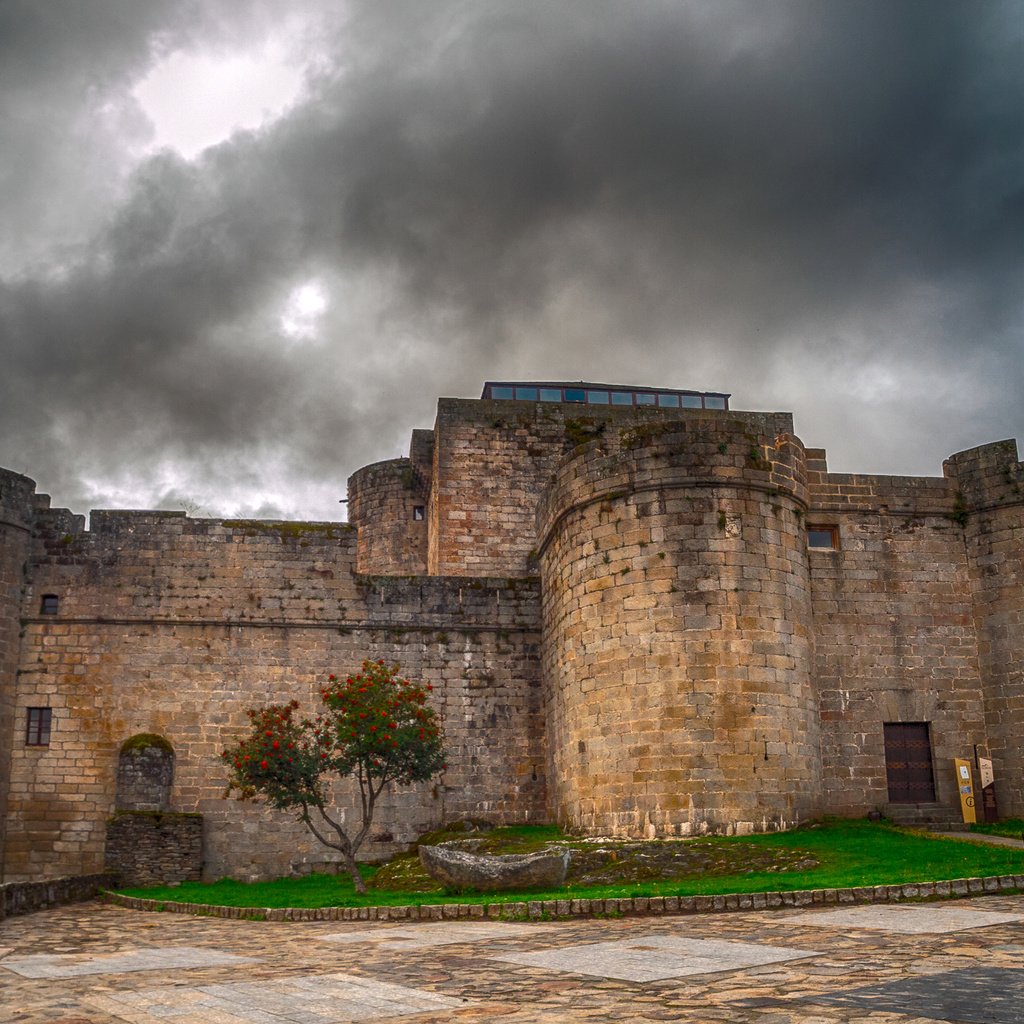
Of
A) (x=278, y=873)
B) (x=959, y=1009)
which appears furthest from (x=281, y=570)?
(x=959, y=1009)

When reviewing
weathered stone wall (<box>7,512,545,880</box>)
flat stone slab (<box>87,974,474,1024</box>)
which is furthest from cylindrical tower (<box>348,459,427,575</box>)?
flat stone slab (<box>87,974,474,1024</box>)

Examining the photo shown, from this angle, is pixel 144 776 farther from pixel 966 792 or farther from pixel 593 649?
pixel 966 792

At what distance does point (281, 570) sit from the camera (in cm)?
2361

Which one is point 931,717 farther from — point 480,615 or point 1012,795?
point 480,615

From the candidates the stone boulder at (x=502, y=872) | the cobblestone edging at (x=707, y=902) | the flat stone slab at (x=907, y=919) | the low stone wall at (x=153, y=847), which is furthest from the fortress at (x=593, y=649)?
the flat stone slab at (x=907, y=919)

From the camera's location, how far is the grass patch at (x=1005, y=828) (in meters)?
18.5

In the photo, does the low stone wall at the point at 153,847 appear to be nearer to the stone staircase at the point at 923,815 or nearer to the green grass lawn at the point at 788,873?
the green grass lawn at the point at 788,873

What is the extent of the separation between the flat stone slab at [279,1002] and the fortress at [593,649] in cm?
1067

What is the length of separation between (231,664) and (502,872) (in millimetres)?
10290

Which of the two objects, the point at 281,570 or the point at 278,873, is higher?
the point at 281,570

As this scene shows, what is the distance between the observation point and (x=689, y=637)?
1859cm

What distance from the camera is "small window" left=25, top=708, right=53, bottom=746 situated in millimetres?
22156

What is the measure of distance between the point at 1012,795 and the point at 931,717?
196 centimetres

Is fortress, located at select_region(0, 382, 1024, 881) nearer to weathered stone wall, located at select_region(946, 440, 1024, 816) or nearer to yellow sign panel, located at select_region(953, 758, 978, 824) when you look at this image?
weathered stone wall, located at select_region(946, 440, 1024, 816)
